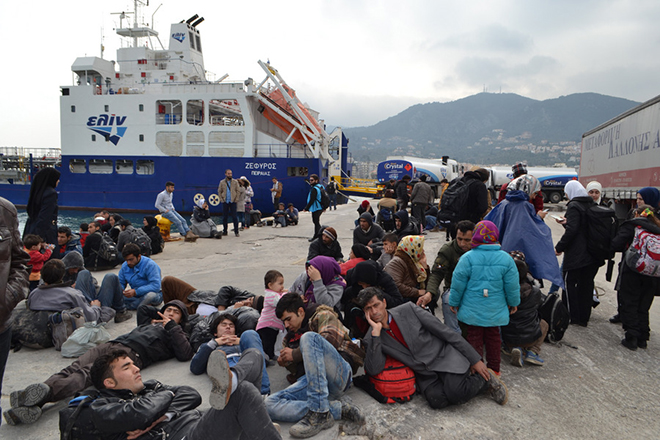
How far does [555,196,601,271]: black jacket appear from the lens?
4.25 metres

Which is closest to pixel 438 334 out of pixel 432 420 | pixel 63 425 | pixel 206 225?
pixel 432 420

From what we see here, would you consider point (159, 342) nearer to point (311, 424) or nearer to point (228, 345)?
point (228, 345)

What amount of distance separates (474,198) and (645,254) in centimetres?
199

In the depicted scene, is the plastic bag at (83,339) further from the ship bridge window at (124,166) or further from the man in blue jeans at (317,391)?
the ship bridge window at (124,166)

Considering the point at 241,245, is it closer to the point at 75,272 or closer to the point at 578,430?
the point at 75,272

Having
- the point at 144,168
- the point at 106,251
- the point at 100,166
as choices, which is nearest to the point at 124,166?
the point at 144,168

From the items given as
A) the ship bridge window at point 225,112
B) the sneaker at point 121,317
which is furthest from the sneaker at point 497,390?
the ship bridge window at point 225,112

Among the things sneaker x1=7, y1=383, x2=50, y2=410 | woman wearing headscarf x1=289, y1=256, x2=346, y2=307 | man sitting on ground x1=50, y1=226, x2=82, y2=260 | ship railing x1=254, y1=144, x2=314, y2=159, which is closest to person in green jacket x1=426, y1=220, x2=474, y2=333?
Result: woman wearing headscarf x1=289, y1=256, x2=346, y2=307

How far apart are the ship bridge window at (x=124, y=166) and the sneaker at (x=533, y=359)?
22276 mm

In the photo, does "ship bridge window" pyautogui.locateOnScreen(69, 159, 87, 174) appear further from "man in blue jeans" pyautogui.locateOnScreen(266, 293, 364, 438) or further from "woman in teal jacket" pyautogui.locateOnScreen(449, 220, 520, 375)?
"woman in teal jacket" pyautogui.locateOnScreen(449, 220, 520, 375)

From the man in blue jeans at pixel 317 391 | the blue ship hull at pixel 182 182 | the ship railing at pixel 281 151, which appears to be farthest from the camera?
the ship railing at pixel 281 151

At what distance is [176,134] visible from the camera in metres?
20.8

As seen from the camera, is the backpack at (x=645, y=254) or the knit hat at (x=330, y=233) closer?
the backpack at (x=645, y=254)

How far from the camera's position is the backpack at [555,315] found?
3811 mm
